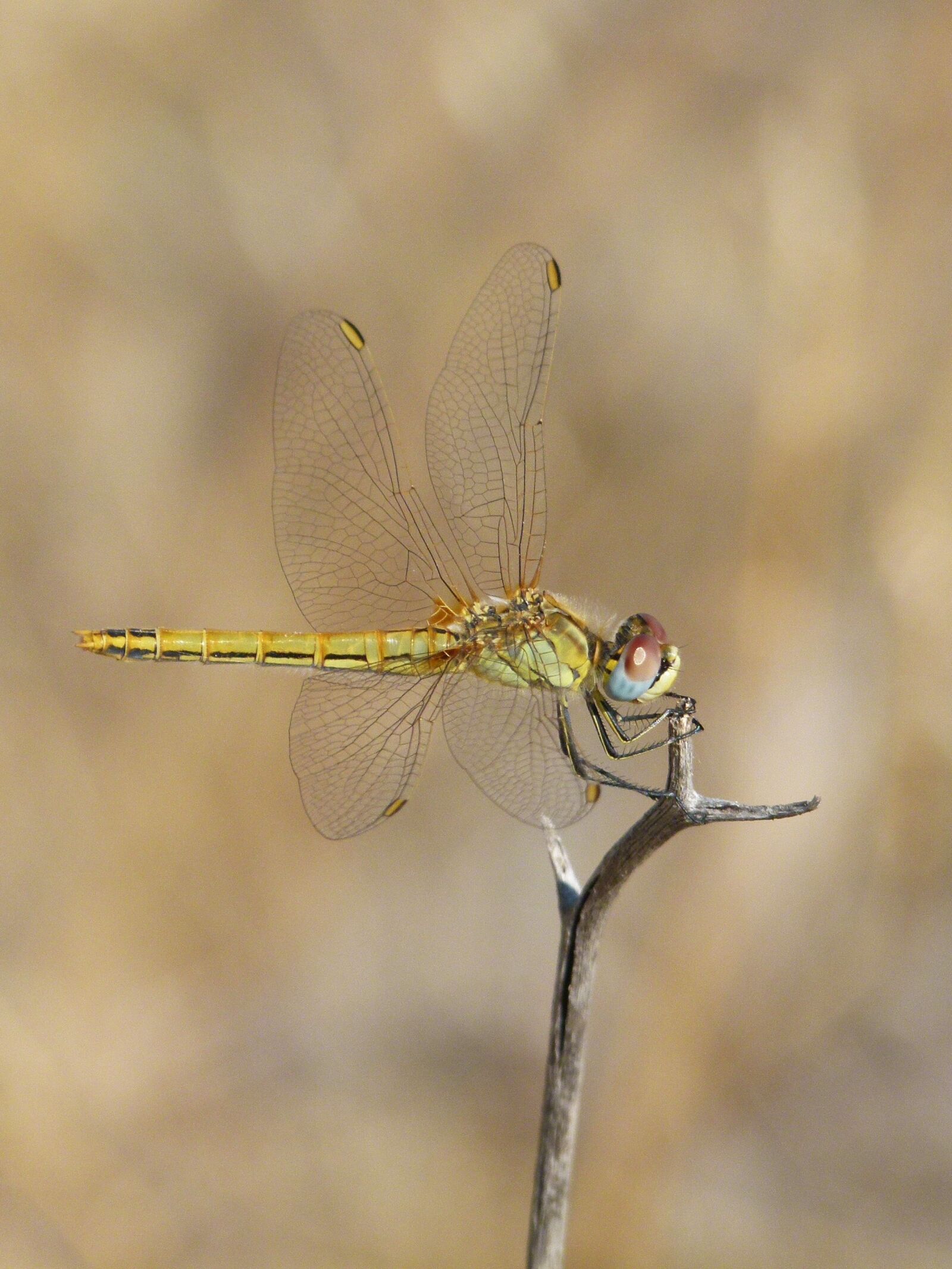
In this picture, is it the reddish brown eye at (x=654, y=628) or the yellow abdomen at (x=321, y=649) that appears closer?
the reddish brown eye at (x=654, y=628)

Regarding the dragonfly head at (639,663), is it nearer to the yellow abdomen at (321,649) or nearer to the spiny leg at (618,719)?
the spiny leg at (618,719)

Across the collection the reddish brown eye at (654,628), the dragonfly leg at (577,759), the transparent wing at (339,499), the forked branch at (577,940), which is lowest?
the forked branch at (577,940)

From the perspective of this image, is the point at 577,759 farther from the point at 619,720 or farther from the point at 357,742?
the point at 357,742

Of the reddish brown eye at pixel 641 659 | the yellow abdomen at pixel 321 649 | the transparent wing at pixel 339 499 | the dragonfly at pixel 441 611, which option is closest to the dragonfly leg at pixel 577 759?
the dragonfly at pixel 441 611

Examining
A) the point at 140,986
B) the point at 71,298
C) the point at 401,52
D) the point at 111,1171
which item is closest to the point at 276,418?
the point at 71,298

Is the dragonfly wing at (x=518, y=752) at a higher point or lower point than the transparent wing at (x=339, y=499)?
lower

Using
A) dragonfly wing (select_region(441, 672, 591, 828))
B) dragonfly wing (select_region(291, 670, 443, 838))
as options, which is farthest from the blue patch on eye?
dragonfly wing (select_region(291, 670, 443, 838))

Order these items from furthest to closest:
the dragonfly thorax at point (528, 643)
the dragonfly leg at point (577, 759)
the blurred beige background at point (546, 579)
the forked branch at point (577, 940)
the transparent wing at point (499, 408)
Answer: the blurred beige background at point (546, 579) < the transparent wing at point (499, 408) < the dragonfly thorax at point (528, 643) < the dragonfly leg at point (577, 759) < the forked branch at point (577, 940)
